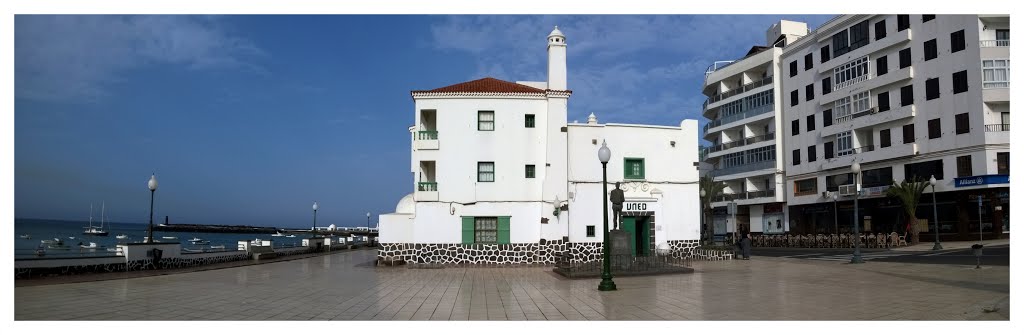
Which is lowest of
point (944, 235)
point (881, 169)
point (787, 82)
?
point (944, 235)

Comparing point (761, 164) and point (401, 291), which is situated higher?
point (761, 164)

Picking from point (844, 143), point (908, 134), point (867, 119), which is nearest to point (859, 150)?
point (844, 143)

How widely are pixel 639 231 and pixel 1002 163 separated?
84.2ft

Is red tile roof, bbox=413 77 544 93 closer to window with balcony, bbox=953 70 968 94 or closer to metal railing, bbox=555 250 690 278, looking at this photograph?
metal railing, bbox=555 250 690 278

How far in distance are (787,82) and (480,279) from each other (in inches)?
1828

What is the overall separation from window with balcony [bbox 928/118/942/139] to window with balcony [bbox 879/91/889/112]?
3792mm

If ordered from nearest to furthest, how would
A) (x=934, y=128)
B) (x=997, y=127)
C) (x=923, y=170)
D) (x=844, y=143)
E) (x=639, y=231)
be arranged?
(x=639, y=231), (x=997, y=127), (x=934, y=128), (x=923, y=170), (x=844, y=143)

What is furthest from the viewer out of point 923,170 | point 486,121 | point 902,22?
point 902,22

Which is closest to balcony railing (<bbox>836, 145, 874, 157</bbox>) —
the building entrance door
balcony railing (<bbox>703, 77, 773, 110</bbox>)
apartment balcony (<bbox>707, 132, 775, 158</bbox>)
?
apartment balcony (<bbox>707, 132, 775, 158</bbox>)

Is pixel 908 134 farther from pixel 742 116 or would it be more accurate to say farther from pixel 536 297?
pixel 536 297

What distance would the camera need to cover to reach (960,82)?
42125 millimetres

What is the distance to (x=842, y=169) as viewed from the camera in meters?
52.3

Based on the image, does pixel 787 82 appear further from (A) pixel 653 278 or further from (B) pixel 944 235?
(A) pixel 653 278

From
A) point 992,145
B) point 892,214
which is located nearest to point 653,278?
point 992,145
